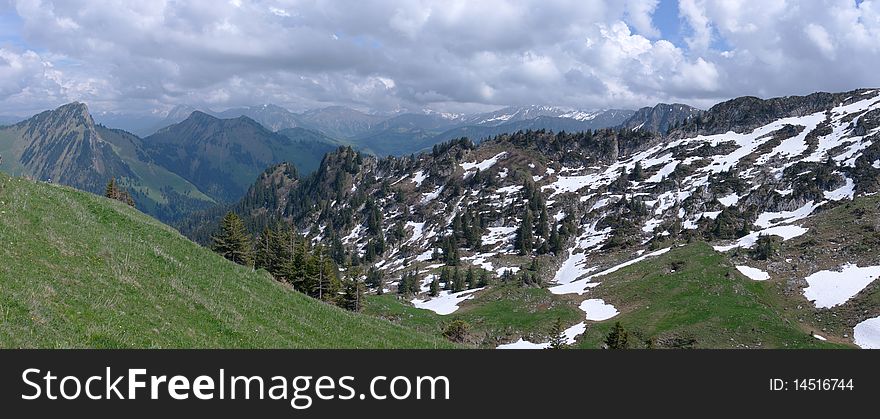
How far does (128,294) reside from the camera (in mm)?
20266

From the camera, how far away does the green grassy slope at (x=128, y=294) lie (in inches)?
623

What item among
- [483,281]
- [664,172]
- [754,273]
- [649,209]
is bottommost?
[483,281]

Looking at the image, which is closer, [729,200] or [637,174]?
[729,200]

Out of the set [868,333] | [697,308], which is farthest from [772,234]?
[697,308]

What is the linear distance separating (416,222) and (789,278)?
422 ft

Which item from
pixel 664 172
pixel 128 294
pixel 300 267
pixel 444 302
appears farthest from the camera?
pixel 664 172

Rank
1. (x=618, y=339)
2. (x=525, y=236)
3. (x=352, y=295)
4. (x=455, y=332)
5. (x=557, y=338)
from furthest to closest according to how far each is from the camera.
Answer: (x=525, y=236), (x=352, y=295), (x=455, y=332), (x=557, y=338), (x=618, y=339)

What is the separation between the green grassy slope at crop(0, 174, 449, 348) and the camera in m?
15.8

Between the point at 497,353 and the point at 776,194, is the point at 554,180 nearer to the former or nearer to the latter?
the point at 776,194

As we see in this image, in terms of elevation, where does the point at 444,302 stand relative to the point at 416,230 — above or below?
below

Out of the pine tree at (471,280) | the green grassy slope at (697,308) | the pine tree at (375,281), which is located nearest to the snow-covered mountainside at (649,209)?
the pine tree at (375,281)

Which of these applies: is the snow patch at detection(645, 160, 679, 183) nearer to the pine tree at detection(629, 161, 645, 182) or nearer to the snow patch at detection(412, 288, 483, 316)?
the pine tree at detection(629, 161, 645, 182)

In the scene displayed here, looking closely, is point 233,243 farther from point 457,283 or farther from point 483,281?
point 483,281

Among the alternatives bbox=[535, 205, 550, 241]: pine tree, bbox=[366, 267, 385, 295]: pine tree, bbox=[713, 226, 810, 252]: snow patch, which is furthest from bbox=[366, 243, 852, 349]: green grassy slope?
bbox=[535, 205, 550, 241]: pine tree
